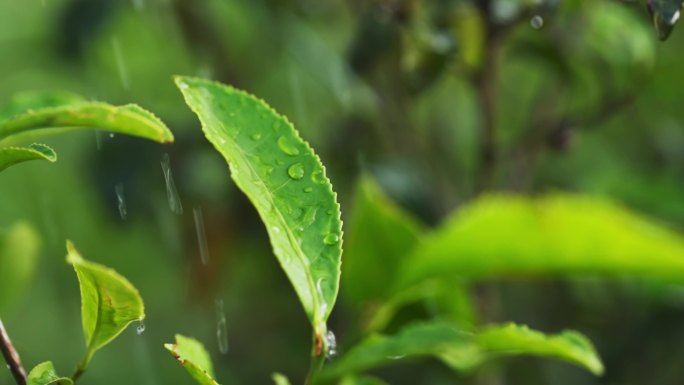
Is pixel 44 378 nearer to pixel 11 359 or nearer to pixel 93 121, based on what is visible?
pixel 11 359

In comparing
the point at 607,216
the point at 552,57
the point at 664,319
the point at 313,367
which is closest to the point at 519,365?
the point at 664,319

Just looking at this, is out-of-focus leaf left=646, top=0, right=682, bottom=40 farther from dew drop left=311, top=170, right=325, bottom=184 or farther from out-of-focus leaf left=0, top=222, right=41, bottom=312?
out-of-focus leaf left=0, top=222, right=41, bottom=312

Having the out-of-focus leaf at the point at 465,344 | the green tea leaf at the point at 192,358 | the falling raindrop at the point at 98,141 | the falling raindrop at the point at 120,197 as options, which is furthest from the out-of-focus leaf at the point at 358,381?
the falling raindrop at the point at 98,141

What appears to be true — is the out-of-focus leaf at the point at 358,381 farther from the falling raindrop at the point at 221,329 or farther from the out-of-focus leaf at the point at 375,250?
the falling raindrop at the point at 221,329

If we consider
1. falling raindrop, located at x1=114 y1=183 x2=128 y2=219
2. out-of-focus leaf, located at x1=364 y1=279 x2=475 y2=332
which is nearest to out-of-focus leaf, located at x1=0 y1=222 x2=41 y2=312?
out-of-focus leaf, located at x1=364 y1=279 x2=475 y2=332

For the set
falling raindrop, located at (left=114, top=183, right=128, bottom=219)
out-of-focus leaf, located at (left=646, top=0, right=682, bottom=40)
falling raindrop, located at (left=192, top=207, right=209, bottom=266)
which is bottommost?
falling raindrop, located at (left=192, top=207, right=209, bottom=266)

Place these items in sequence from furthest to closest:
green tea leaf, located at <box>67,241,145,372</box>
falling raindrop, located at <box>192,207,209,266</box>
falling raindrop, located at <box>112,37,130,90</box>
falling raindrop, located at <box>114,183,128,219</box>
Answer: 1. falling raindrop, located at <box>112,37,130,90</box>
2. falling raindrop, located at <box>192,207,209,266</box>
3. falling raindrop, located at <box>114,183,128,219</box>
4. green tea leaf, located at <box>67,241,145,372</box>
